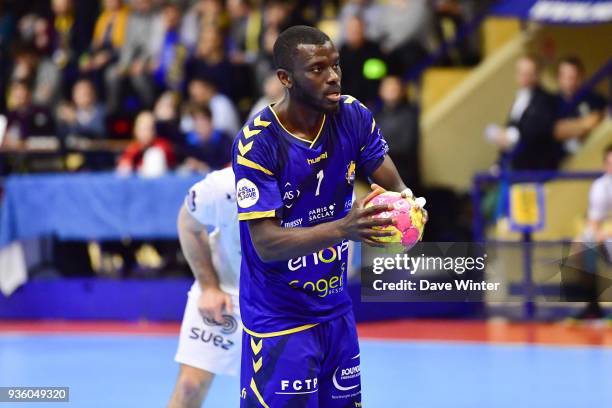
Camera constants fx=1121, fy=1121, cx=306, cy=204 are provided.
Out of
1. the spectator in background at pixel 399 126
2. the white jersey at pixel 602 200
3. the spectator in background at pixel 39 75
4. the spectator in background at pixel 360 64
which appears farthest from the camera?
the spectator in background at pixel 39 75

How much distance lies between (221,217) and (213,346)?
2.31ft

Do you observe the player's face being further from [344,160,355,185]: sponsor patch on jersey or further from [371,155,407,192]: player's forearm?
[371,155,407,192]: player's forearm

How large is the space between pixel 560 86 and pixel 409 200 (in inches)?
333

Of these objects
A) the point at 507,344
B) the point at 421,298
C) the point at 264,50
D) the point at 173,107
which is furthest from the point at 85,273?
the point at 421,298

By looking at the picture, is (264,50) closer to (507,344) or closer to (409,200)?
(507,344)

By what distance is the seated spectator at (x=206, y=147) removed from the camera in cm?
1230

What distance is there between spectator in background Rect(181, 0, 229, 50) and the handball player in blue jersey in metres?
10.4

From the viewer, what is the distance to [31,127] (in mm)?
14273

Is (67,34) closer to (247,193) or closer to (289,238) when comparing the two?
(247,193)

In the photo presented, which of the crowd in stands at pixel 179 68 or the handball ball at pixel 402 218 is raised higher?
the crowd in stands at pixel 179 68

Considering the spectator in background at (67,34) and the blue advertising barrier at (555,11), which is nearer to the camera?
the blue advertising barrier at (555,11)

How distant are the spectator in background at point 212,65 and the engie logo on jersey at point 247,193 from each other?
9.38m

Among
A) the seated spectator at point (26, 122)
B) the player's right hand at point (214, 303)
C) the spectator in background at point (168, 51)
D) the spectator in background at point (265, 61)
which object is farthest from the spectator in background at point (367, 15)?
the player's right hand at point (214, 303)

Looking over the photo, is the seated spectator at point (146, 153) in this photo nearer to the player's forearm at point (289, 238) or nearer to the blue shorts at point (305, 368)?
the blue shorts at point (305, 368)
